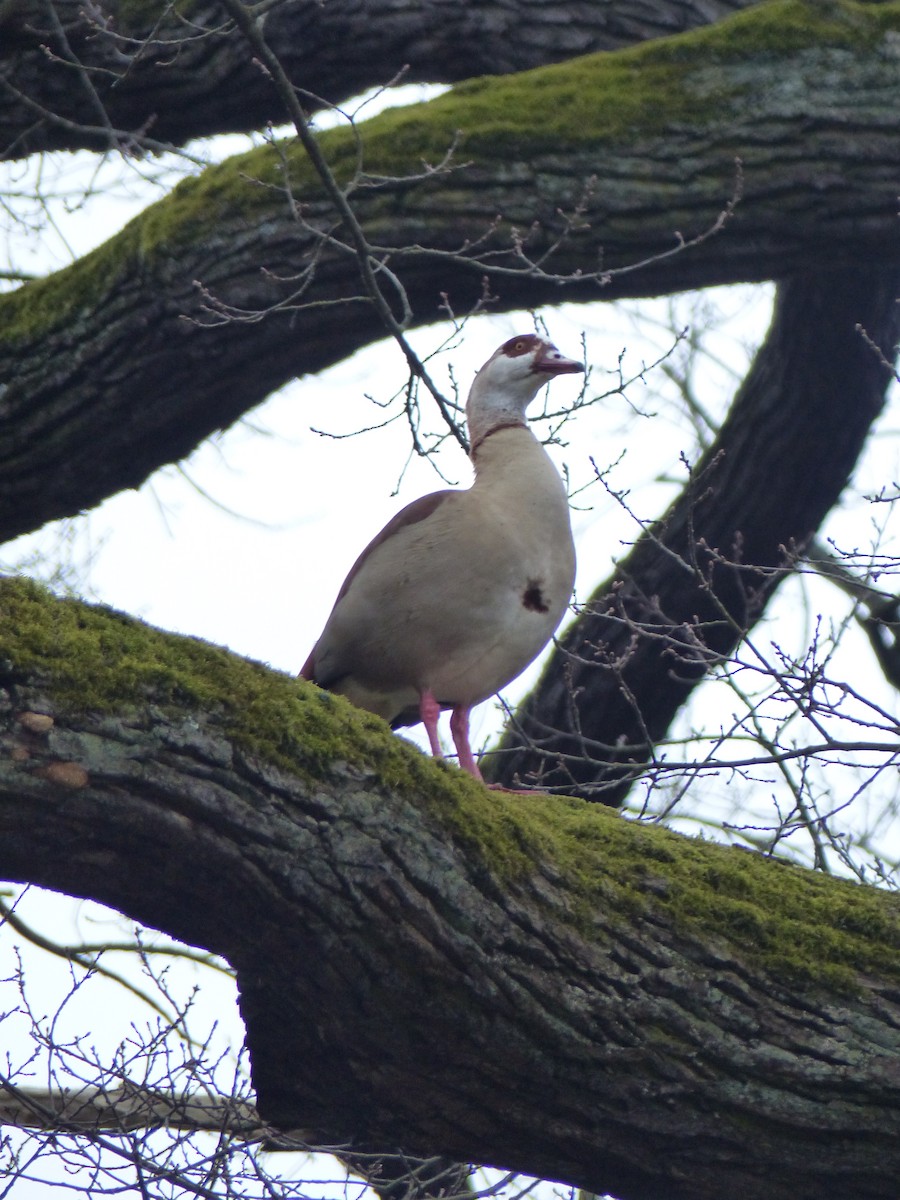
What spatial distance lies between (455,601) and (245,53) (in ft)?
7.59

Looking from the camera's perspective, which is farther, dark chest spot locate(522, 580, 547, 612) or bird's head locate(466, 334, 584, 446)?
bird's head locate(466, 334, 584, 446)

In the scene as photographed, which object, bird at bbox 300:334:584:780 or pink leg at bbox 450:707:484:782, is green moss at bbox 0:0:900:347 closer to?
bird at bbox 300:334:584:780

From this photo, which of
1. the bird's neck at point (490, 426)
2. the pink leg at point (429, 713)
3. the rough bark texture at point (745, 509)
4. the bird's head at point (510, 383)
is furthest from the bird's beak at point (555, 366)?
the pink leg at point (429, 713)

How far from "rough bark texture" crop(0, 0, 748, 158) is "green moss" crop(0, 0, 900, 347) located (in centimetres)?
37

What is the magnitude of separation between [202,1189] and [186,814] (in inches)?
66.5

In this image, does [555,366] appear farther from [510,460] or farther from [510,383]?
[510,460]

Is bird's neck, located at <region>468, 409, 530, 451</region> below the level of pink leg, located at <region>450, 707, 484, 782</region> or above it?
above

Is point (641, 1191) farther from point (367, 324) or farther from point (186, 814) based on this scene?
point (367, 324)

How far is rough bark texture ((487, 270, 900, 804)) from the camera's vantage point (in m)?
5.61

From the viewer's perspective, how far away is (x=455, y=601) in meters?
4.06

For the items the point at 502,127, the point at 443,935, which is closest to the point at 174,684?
the point at 443,935

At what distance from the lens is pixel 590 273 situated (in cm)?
479

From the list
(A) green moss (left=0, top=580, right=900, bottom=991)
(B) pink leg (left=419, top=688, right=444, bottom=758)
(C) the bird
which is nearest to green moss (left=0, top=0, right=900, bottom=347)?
(C) the bird

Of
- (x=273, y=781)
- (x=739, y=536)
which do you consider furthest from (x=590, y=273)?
(x=273, y=781)
